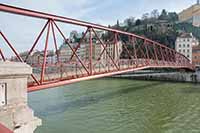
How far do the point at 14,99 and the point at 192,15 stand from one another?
12702cm

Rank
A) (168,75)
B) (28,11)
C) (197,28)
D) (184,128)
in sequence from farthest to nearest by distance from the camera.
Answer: (197,28), (168,75), (184,128), (28,11)

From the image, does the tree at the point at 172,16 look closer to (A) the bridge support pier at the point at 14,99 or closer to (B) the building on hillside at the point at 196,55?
(B) the building on hillside at the point at 196,55

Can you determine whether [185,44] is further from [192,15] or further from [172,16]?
[172,16]

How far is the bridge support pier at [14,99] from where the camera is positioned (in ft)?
7.81

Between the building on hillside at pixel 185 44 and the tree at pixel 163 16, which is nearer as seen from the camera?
the building on hillside at pixel 185 44

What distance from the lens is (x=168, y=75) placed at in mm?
Result: 44594

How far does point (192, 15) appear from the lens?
4633 inches

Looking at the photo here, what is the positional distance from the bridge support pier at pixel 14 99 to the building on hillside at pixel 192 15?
118m

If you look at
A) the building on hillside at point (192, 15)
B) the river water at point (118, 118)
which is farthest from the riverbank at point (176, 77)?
the building on hillside at point (192, 15)

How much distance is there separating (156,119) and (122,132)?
12.4 feet

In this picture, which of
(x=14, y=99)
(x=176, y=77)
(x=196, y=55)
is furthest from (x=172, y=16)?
(x=14, y=99)

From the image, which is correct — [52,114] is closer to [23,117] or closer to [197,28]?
[23,117]

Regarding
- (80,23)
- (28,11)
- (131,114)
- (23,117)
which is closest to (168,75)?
(131,114)

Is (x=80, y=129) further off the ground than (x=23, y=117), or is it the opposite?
(x=23, y=117)
